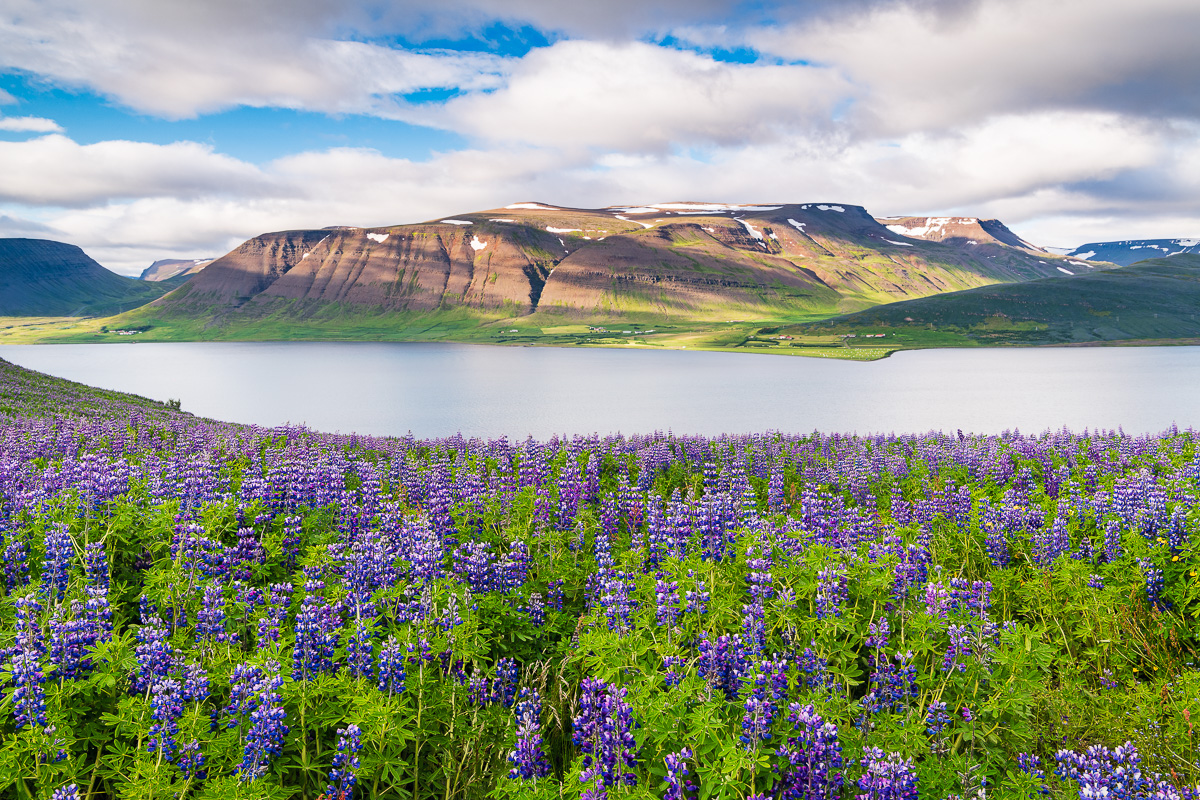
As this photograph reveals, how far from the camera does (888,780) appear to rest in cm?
416

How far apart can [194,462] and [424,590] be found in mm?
5770

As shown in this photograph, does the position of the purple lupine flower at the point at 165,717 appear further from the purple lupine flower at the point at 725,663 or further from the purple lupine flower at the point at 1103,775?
the purple lupine flower at the point at 1103,775

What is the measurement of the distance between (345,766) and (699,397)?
60978mm

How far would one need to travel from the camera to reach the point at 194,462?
9867 millimetres

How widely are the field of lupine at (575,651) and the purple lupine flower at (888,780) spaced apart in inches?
0.8

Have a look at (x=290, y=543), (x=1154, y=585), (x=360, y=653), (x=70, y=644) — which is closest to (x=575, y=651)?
(x=360, y=653)

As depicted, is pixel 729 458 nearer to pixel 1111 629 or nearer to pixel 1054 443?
pixel 1054 443

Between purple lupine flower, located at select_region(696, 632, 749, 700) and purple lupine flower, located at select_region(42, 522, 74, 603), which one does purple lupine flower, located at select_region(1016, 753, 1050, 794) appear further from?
purple lupine flower, located at select_region(42, 522, 74, 603)

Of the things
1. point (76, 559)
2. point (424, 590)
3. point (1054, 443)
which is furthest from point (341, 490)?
point (1054, 443)

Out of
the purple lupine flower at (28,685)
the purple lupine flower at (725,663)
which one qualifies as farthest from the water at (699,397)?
the purple lupine flower at (725,663)

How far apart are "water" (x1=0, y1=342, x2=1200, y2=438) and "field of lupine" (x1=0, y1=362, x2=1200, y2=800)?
25890 millimetres

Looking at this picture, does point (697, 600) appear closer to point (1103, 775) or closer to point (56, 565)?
point (1103, 775)

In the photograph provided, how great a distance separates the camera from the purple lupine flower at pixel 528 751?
4902 mm

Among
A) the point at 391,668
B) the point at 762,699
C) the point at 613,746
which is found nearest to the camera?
the point at 613,746
